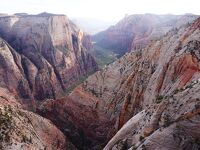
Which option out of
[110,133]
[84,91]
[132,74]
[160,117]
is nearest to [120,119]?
[110,133]

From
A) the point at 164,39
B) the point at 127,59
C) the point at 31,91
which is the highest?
the point at 164,39

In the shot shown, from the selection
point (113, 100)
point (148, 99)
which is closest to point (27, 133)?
point (148, 99)

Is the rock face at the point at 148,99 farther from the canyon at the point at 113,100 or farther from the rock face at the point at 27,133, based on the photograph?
the rock face at the point at 27,133

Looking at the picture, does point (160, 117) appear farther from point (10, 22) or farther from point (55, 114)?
point (10, 22)

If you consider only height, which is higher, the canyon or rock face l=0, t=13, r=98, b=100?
the canyon

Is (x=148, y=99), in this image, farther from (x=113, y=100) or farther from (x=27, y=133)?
(x=27, y=133)

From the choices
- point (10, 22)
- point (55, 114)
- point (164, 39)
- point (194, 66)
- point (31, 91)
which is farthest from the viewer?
point (10, 22)

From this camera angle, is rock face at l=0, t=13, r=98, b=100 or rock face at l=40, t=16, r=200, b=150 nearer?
rock face at l=40, t=16, r=200, b=150

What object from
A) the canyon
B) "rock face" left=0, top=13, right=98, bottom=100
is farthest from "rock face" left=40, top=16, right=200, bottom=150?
"rock face" left=0, top=13, right=98, bottom=100

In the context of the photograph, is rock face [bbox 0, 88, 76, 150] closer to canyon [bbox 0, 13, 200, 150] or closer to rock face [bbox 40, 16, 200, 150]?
canyon [bbox 0, 13, 200, 150]
